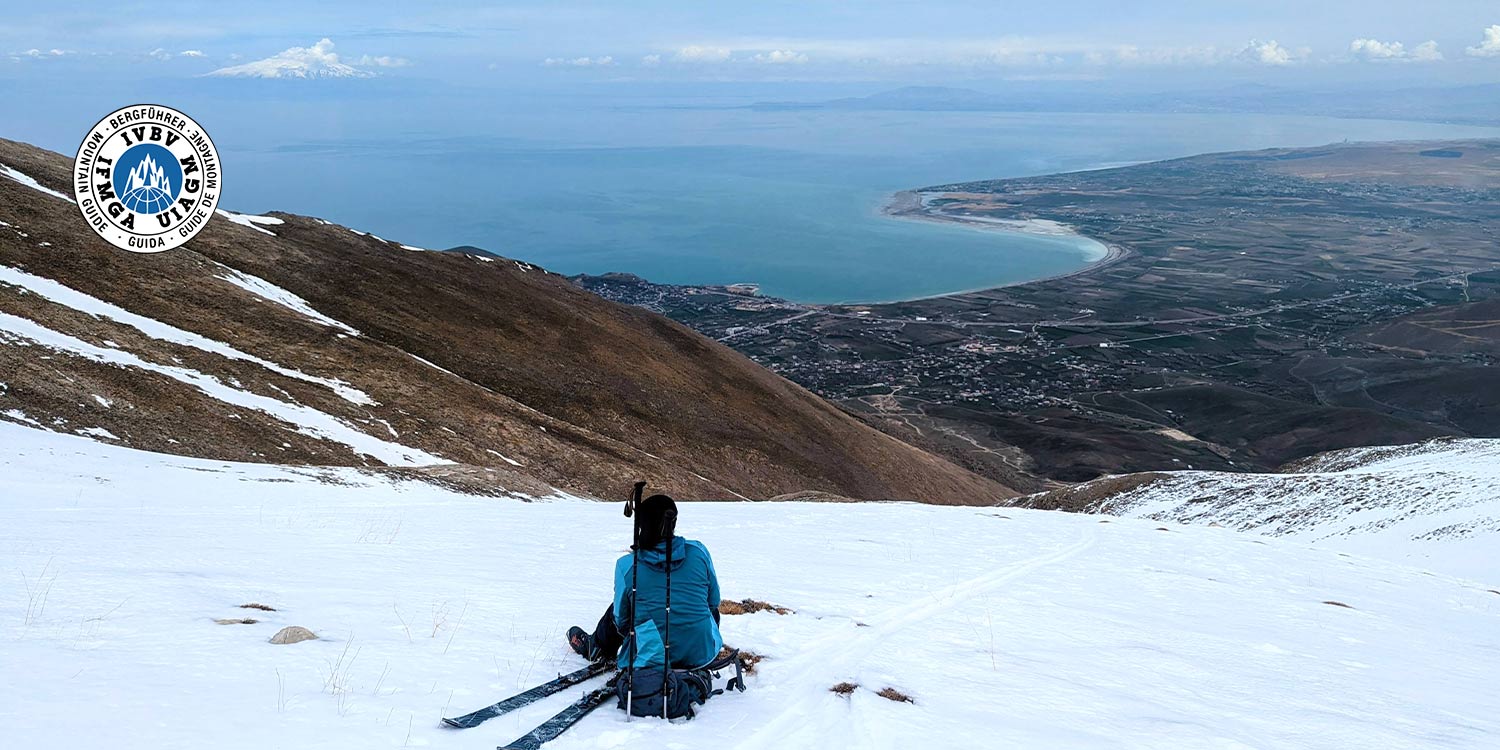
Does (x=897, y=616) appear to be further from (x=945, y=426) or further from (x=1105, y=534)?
(x=945, y=426)

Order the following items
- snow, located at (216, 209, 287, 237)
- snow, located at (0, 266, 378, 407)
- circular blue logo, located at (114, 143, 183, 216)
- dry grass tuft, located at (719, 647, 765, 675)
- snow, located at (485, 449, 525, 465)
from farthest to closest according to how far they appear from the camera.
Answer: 1. snow, located at (216, 209, 287, 237)
2. snow, located at (485, 449, 525, 465)
3. snow, located at (0, 266, 378, 407)
4. circular blue logo, located at (114, 143, 183, 216)
5. dry grass tuft, located at (719, 647, 765, 675)

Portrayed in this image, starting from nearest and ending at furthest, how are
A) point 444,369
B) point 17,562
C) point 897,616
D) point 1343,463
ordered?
point 17,562 < point 897,616 < point 444,369 < point 1343,463

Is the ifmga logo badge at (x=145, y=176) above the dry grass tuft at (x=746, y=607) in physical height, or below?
above

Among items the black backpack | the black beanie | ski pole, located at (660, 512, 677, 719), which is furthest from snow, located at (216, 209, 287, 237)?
the black backpack

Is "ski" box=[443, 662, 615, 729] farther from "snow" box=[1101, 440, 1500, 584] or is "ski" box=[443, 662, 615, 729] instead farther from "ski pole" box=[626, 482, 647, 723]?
"snow" box=[1101, 440, 1500, 584]

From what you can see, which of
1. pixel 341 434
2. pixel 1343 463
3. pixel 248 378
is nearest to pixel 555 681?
pixel 341 434

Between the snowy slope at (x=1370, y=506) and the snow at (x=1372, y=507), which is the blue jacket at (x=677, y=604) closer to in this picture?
the snowy slope at (x=1370, y=506)

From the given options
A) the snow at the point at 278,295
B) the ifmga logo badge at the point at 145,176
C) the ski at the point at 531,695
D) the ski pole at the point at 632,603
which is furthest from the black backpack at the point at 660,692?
the snow at the point at 278,295
